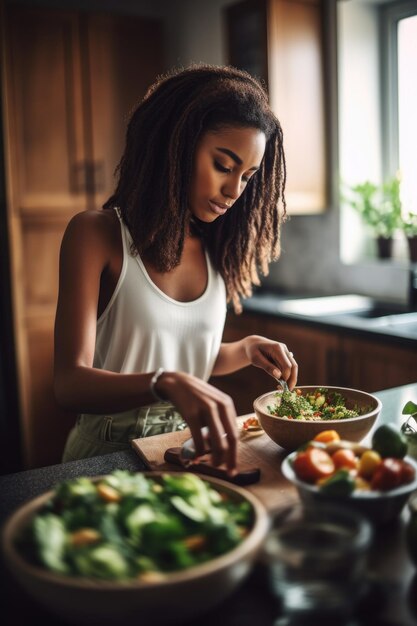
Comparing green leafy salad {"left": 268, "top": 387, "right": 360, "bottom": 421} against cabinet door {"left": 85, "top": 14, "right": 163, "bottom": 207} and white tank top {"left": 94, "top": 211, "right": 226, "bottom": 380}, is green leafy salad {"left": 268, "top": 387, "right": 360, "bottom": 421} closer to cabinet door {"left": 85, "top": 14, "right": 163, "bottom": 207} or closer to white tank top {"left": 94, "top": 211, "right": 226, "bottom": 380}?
white tank top {"left": 94, "top": 211, "right": 226, "bottom": 380}

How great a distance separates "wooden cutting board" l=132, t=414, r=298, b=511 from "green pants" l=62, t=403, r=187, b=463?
167mm

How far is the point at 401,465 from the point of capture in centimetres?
87

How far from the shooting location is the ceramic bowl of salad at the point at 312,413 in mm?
1117

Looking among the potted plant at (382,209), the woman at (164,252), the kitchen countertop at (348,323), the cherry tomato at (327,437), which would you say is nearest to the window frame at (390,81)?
the potted plant at (382,209)

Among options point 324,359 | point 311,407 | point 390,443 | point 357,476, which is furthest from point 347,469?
point 324,359

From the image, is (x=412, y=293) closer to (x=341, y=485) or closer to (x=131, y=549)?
(x=341, y=485)

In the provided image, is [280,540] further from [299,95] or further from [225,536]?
[299,95]

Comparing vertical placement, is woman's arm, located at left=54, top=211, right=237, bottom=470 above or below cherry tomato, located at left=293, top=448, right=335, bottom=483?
above

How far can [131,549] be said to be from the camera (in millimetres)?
663

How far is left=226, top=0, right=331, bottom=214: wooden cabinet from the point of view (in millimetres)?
2945

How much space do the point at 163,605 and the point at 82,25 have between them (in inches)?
129

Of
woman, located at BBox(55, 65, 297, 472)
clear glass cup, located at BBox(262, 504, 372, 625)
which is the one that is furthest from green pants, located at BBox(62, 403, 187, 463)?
clear glass cup, located at BBox(262, 504, 372, 625)

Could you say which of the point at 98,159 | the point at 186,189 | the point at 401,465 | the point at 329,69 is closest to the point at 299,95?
the point at 329,69

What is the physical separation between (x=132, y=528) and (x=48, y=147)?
2.93 metres
